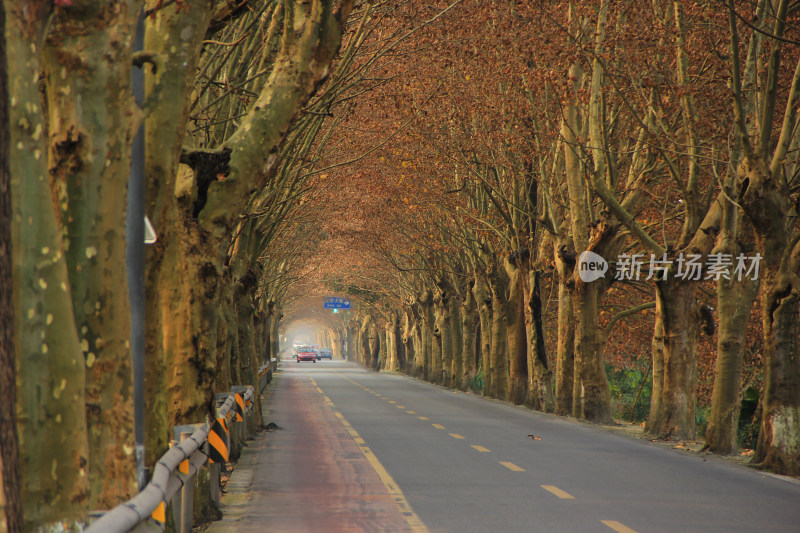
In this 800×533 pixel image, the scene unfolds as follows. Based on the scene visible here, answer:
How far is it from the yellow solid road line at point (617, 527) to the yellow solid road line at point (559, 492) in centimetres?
164

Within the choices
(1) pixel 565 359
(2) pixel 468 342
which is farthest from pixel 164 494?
(2) pixel 468 342

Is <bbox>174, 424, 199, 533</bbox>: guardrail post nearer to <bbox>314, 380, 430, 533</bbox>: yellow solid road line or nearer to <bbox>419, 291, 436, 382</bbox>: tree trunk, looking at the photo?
<bbox>314, 380, 430, 533</bbox>: yellow solid road line

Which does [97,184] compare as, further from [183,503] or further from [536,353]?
[536,353]

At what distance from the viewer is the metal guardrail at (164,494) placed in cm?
409

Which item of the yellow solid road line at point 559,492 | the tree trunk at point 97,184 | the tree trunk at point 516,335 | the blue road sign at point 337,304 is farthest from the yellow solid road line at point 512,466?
the blue road sign at point 337,304

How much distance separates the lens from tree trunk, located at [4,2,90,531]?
15.2 feet

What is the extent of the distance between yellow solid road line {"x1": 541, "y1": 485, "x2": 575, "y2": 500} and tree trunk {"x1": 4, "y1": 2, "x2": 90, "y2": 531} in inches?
305

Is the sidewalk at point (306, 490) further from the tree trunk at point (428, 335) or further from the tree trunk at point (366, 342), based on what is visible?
the tree trunk at point (366, 342)

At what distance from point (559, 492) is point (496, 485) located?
35.4 inches

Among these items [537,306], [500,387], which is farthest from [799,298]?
[500,387]

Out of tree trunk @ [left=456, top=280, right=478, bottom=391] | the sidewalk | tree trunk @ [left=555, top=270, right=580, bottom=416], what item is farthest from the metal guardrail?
tree trunk @ [left=456, top=280, right=478, bottom=391]

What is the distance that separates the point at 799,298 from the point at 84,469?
41.8 feet

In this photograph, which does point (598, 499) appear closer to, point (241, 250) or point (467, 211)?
point (241, 250)

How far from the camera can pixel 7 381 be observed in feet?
13.4
